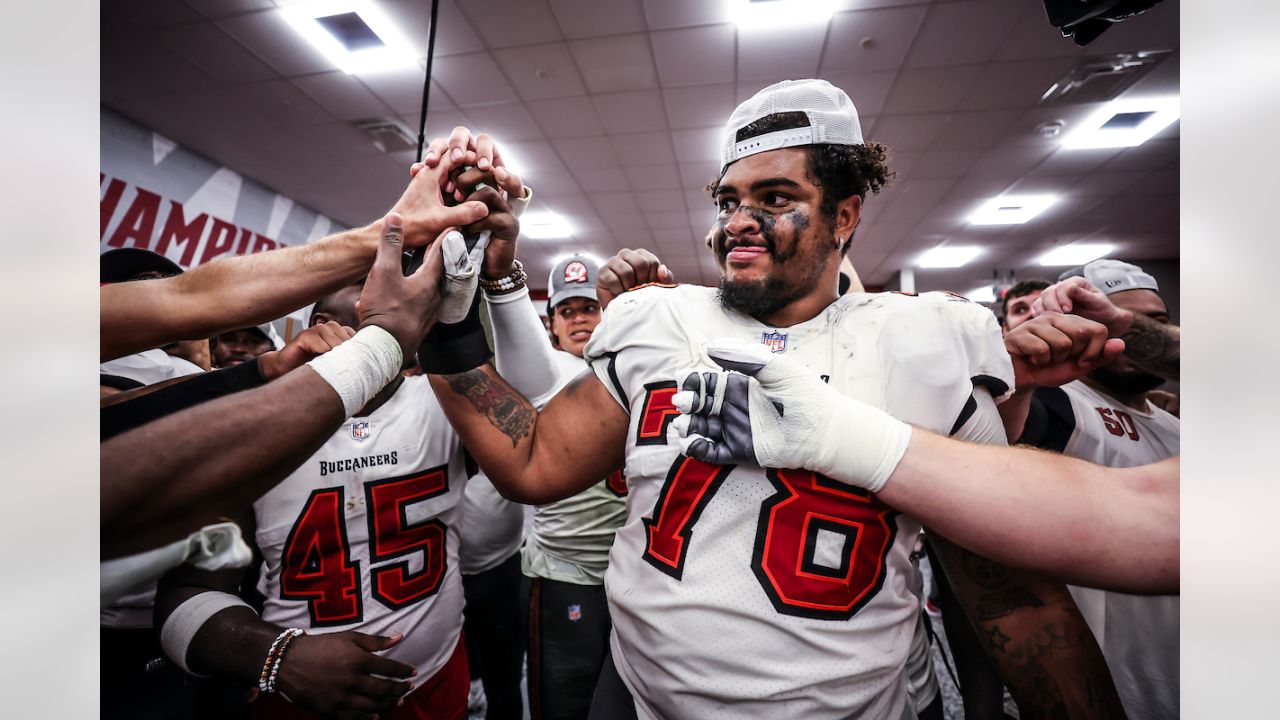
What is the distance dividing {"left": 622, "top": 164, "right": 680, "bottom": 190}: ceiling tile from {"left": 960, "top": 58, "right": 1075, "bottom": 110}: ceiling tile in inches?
110

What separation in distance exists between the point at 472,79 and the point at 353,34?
85 centimetres

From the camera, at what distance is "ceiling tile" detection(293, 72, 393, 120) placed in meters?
4.36

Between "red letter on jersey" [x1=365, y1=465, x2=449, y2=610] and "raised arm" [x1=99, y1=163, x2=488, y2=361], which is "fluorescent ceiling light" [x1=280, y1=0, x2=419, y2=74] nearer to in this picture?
"raised arm" [x1=99, y1=163, x2=488, y2=361]

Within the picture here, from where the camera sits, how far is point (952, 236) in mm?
7859

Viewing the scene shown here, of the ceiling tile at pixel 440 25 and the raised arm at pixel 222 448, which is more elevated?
the ceiling tile at pixel 440 25

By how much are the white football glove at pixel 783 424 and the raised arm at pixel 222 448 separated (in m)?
0.52

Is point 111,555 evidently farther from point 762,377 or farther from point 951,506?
point 951,506

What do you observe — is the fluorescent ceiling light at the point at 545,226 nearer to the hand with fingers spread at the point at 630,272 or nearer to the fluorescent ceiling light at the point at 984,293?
the hand with fingers spread at the point at 630,272

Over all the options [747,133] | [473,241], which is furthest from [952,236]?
[473,241]

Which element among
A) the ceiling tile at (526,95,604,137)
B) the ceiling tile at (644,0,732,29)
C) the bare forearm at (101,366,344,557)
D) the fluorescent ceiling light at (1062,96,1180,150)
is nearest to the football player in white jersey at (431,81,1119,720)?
the bare forearm at (101,366,344,557)

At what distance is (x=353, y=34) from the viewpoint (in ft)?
12.8

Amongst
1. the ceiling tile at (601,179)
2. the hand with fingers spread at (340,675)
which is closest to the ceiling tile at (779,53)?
the ceiling tile at (601,179)

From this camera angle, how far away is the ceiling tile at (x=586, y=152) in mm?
5279
